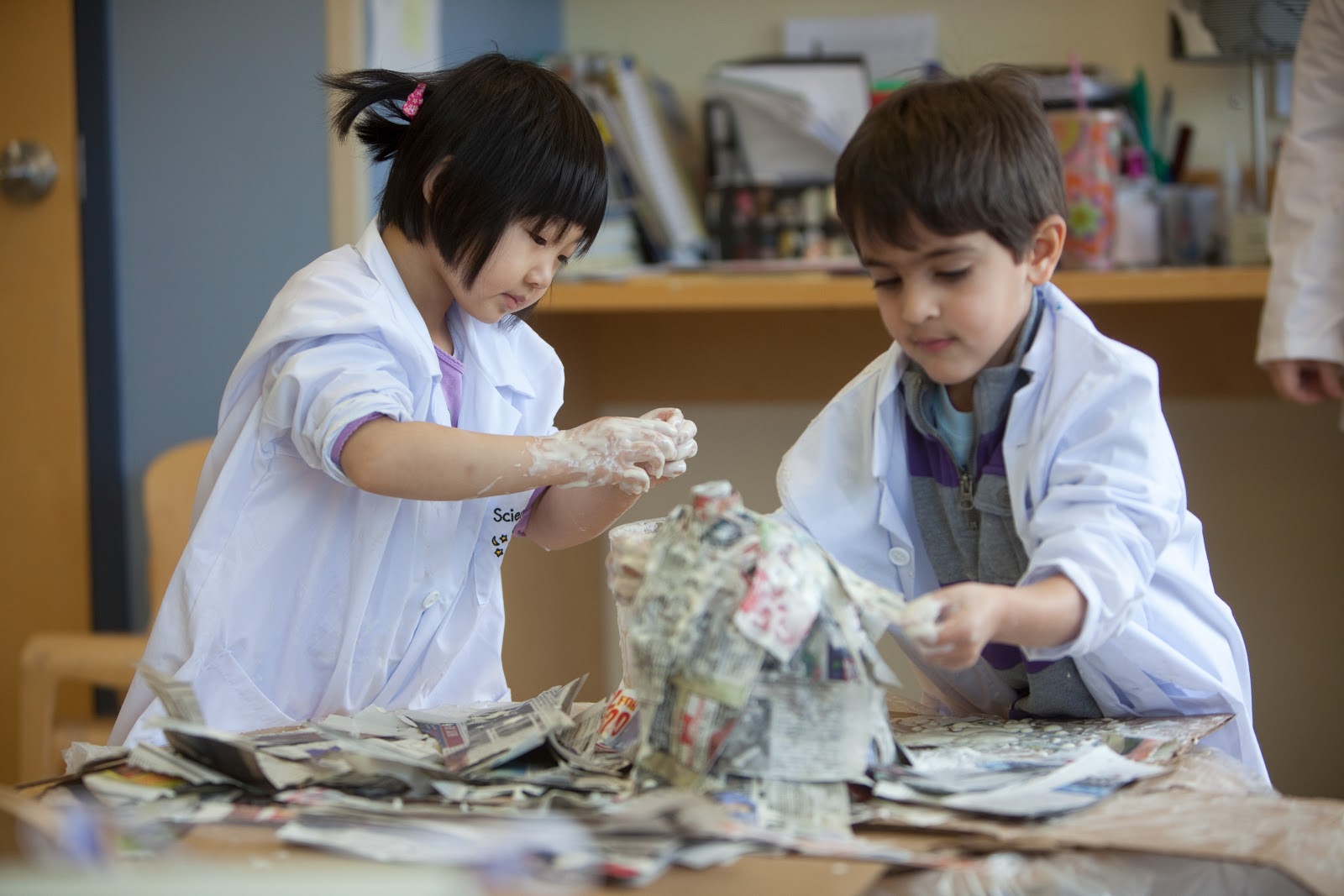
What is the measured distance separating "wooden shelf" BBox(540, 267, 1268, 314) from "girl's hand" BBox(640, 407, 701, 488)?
73 cm

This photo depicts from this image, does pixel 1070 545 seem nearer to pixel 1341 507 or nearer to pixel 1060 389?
pixel 1060 389

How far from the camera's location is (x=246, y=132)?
75.7 inches

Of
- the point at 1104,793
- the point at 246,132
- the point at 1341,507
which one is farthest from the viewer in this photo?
the point at 1341,507

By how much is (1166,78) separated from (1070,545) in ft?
5.45

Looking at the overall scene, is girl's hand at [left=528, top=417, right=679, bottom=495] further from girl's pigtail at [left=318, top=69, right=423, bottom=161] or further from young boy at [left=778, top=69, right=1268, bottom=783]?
girl's pigtail at [left=318, top=69, right=423, bottom=161]

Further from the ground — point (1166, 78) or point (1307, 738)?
point (1166, 78)

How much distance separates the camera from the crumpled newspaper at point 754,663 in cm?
71

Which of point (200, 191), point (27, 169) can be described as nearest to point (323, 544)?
point (200, 191)

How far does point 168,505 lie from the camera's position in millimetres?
1811

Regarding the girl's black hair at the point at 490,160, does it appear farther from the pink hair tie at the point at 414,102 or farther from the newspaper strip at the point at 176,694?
the newspaper strip at the point at 176,694

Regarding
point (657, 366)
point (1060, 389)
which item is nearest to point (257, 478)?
point (1060, 389)

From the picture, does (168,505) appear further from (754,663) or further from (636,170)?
(754,663)

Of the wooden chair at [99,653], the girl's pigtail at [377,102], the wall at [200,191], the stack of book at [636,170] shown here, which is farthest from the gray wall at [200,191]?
the girl's pigtail at [377,102]

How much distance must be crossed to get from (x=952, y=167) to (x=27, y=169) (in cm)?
155
